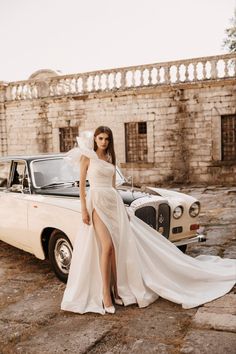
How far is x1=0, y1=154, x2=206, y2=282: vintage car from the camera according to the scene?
5027 mm

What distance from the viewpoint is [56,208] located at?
5.09m

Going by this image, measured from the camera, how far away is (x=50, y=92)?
1767 centimetres

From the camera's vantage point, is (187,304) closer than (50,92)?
Yes

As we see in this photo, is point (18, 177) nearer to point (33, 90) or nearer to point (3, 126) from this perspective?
point (33, 90)

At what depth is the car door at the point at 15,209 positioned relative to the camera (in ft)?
18.9

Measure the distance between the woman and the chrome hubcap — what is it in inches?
26.0

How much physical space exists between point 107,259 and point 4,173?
3.08 meters

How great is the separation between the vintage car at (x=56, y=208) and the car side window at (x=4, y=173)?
2 centimetres

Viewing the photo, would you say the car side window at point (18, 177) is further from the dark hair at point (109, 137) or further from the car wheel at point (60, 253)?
the dark hair at point (109, 137)

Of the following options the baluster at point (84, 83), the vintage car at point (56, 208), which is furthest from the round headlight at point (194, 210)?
the baluster at point (84, 83)

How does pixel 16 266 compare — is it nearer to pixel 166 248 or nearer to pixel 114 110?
pixel 166 248

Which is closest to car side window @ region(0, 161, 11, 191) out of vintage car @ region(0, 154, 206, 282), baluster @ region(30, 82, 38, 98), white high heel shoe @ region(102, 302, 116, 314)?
vintage car @ region(0, 154, 206, 282)

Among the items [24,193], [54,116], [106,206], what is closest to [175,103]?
[54,116]

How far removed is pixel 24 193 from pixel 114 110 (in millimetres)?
11192
